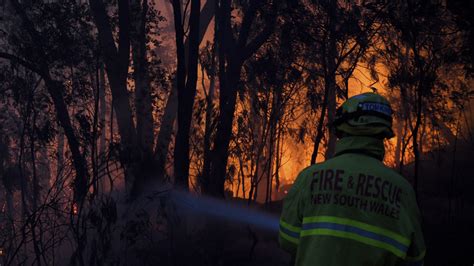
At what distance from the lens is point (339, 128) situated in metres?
2.48

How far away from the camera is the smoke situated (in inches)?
503

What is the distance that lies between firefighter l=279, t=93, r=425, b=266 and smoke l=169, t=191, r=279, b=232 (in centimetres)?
1026

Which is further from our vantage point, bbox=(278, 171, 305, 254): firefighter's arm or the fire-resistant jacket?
bbox=(278, 171, 305, 254): firefighter's arm

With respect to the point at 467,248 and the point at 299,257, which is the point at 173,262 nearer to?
the point at 467,248

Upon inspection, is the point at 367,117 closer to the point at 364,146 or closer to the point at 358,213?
the point at 364,146

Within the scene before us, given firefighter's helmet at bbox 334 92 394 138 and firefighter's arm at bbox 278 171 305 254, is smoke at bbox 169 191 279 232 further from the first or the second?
firefighter's helmet at bbox 334 92 394 138

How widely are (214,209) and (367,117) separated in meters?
11.3

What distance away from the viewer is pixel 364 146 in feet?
7.83

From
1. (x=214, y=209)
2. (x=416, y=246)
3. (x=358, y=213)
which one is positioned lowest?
(x=416, y=246)

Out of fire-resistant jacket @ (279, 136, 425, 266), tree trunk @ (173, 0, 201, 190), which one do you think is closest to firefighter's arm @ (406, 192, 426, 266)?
fire-resistant jacket @ (279, 136, 425, 266)

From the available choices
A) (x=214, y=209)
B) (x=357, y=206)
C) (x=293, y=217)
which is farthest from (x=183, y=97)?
(x=357, y=206)

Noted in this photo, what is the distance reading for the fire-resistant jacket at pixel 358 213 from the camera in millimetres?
2256

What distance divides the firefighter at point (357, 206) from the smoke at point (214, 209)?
10256 millimetres

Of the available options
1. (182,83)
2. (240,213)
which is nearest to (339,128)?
(182,83)
